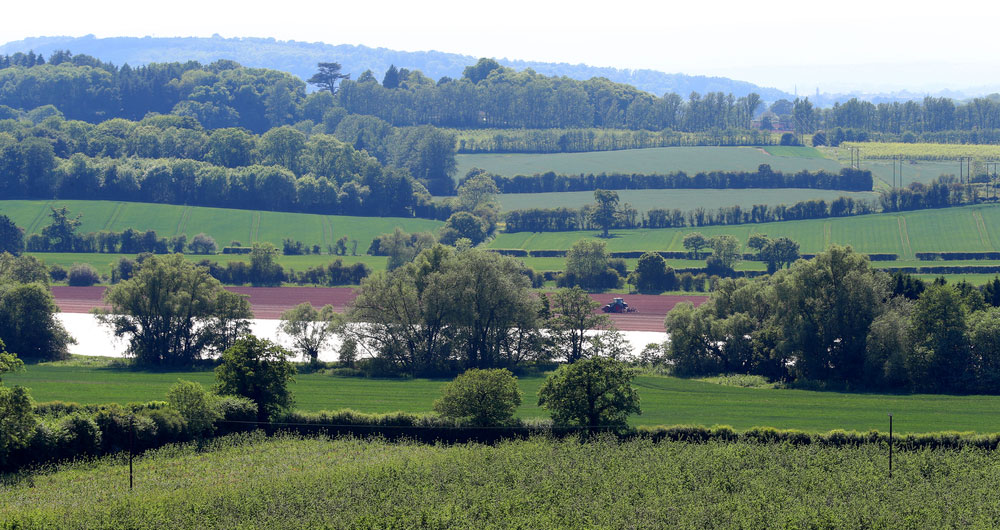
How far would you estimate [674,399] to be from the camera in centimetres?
6259

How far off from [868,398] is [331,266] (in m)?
64.1

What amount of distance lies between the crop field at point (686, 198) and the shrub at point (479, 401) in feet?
297

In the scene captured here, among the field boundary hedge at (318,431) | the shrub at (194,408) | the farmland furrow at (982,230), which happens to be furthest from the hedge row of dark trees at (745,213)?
the shrub at (194,408)

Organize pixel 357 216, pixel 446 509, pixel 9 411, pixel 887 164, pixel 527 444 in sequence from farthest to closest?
pixel 887 164 → pixel 357 216 → pixel 527 444 → pixel 9 411 → pixel 446 509

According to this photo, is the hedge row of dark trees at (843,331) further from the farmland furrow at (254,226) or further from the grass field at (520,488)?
the farmland furrow at (254,226)

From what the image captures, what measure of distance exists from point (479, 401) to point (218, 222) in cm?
9137

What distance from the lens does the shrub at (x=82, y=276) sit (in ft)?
356

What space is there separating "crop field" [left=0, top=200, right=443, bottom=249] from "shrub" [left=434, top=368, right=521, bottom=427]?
76.3 metres

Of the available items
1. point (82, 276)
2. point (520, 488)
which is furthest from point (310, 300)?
point (520, 488)

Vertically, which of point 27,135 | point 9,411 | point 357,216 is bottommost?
point 9,411

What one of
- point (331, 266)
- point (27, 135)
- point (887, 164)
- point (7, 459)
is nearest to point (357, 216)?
point (331, 266)

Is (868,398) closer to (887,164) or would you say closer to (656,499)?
(656,499)

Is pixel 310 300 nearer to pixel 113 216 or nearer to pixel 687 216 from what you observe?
pixel 113 216

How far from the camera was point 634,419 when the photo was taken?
188ft
